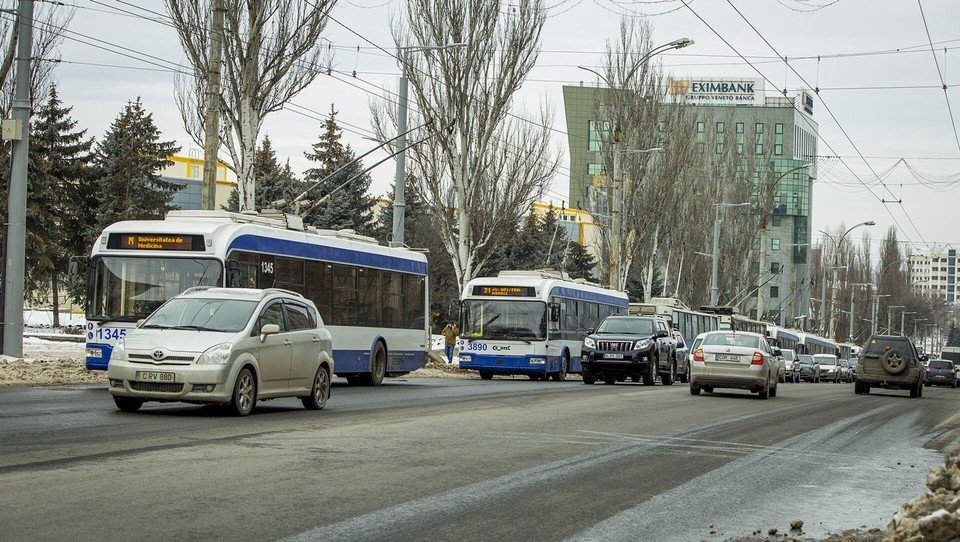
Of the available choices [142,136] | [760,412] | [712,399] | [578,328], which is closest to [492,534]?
[760,412]

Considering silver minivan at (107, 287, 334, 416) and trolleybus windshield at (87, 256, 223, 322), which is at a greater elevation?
trolleybus windshield at (87, 256, 223, 322)

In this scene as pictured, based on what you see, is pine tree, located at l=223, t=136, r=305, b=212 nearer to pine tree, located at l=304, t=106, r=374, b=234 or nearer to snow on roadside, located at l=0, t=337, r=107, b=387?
pine tree, located at l=304, t=106, r=374, b=234

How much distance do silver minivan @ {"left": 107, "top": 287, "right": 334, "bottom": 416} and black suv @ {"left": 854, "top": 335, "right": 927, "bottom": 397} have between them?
78.6 ft

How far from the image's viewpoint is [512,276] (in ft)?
125

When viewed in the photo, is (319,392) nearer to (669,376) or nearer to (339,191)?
(669,376)

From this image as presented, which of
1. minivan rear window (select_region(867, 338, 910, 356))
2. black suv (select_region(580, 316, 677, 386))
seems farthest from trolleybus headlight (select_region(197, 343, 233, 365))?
minivan rear window (select_region(867, 338, 910, 356))

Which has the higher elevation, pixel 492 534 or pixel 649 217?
pixel 649 217

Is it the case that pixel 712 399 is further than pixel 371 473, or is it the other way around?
pixel 712 399

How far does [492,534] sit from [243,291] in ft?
33.3

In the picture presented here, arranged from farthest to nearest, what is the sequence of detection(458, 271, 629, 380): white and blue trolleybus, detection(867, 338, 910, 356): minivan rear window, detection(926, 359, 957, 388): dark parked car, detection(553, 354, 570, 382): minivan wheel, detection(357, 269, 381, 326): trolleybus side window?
1. detection(926, 359, 957, 388): dark parked car
2. detection(867, 338, 910, 356): minivan rear window
3. detection(553, 354, 570, 382): minivan wheel
4. detection(458, 271, 629, 380): white and blue trolleybus
5. detection(357, 269, 381, 326): trolleybus side window

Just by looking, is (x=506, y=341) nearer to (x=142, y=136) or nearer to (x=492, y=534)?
(x=492, y=534)

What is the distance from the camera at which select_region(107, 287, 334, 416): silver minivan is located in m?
15.5

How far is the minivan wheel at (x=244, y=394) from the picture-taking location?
629 inches

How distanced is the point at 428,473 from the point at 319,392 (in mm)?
7890
